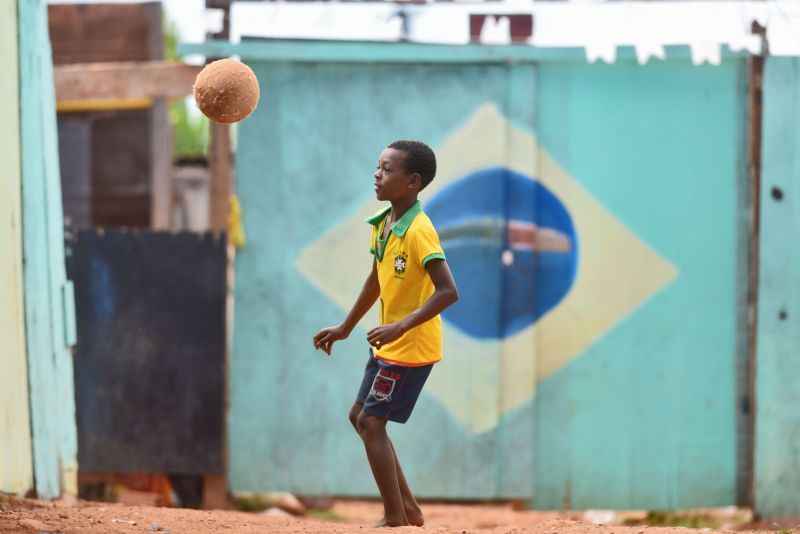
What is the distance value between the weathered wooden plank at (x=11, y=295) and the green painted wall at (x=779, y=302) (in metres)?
4.07

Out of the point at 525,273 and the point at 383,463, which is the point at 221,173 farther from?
the point at 383,463

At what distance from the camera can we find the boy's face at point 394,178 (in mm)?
4867

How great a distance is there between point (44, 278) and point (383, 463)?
2.15 metres

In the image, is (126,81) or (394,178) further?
(126,81)

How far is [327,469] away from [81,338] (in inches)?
65.8

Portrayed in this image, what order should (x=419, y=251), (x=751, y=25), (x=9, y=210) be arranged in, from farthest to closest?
(x=751, y=25)
(x=9, y=210)
(x=419, y=251)

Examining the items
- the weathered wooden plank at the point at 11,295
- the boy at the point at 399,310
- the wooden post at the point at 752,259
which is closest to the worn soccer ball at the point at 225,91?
the boy at the point at 399,310

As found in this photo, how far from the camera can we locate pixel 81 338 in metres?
7.39

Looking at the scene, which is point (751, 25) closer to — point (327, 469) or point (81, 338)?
point (327, 469)

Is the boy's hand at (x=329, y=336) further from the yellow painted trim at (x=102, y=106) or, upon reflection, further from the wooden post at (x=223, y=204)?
the yellow painted trim at (x=102, y=106)

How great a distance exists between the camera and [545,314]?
23.6ft

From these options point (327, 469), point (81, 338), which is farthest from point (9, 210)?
point (327, 469)

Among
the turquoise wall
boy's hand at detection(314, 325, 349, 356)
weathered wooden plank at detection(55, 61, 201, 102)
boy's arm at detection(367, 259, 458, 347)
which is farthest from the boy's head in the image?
weathered wooden plank at detection(55, 61, 201, 102)

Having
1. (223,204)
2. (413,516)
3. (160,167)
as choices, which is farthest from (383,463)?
(160,167)
